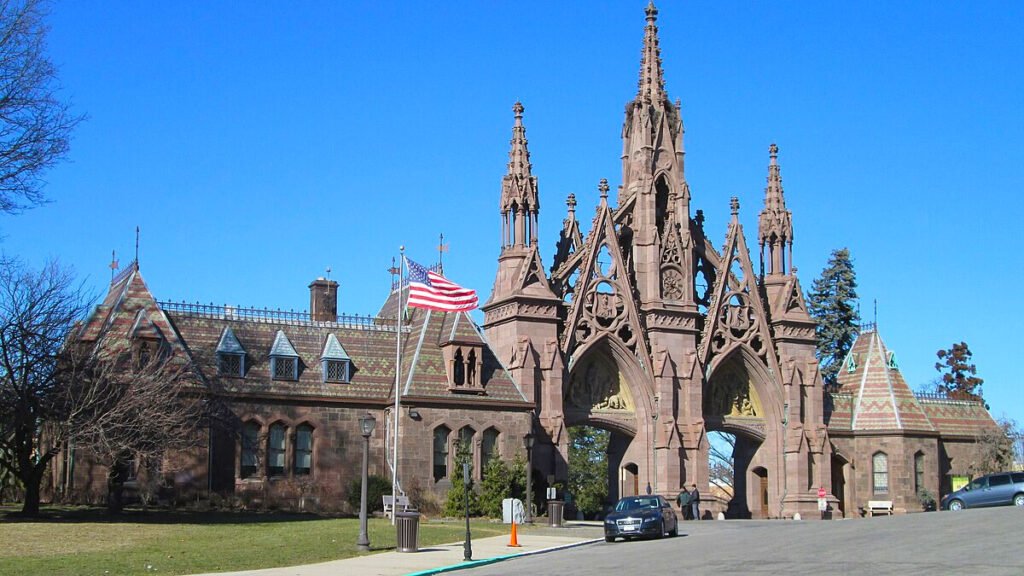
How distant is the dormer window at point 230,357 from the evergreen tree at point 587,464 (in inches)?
1614

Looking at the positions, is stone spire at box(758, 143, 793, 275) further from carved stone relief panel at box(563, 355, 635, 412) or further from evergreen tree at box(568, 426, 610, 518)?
evergreen tree at box(568, 426, 610, 518)

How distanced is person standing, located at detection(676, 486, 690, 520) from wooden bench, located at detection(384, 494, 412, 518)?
48.8 feet

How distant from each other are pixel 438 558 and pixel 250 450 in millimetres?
20264

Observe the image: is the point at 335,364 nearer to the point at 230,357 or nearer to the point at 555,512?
the point at 230,357

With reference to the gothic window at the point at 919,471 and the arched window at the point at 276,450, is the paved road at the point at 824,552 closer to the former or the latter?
the arched window at the point at 276,450

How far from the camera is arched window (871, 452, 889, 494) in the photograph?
68688mm

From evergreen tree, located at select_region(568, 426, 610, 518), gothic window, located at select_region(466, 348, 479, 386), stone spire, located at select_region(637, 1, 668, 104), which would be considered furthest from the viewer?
evergreen tree, located at select_region(568, 426, 610, 518)

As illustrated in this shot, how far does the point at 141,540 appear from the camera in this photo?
120 feet

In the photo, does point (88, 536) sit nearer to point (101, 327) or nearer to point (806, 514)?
point (101, 327)

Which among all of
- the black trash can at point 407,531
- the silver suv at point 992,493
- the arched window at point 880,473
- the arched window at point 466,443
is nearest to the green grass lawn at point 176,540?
the black trash can at point 407,531

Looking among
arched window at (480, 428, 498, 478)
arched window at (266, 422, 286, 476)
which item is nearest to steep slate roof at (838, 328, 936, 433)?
arched window at (480, 428, 498, 478)

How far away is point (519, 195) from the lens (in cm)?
6147

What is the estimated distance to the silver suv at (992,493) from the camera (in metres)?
52.0

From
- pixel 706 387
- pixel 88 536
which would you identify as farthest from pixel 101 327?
pixel 706 387
